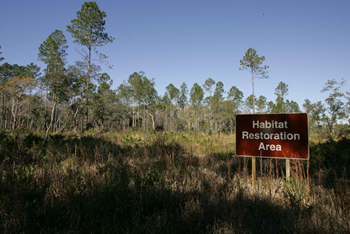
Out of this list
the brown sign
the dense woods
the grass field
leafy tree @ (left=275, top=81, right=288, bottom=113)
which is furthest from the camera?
leafy tree @ (left=275, top=81, right=288, bottom=113)

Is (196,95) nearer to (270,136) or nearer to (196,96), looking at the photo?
(196,96)

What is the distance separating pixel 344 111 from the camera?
15.3 meters

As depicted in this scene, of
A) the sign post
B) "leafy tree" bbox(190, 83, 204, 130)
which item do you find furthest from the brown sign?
"leafy tree" bbox(190, 83, 204, 130)

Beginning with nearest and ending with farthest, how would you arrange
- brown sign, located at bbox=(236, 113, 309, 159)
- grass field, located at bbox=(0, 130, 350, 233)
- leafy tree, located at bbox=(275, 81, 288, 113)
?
grass field, located at bbox=(0, 130, 350, 233) → brown sign, located at bbox=(236, 113, 309, 159) → leafy tree, located at bbox=(275, 81, 288, 113)

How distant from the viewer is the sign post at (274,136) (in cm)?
333

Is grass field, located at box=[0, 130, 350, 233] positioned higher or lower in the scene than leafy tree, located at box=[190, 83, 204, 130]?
lower

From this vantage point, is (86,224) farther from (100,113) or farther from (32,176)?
(100,113)

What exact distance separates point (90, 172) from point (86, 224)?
6.33ft

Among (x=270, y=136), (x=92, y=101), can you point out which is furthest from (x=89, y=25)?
(x=270, y=136)

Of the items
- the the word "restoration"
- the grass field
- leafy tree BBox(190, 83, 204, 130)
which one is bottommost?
the grass field

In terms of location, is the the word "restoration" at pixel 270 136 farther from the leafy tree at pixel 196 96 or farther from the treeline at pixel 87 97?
the leafy tree at pixel 196 96

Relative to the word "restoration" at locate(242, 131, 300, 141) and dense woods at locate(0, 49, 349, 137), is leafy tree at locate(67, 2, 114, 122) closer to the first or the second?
dense woods at locate(0, 49, 349, 137)

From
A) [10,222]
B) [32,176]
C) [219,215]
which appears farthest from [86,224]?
[32,176]

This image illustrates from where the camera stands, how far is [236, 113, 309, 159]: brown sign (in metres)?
3.33
